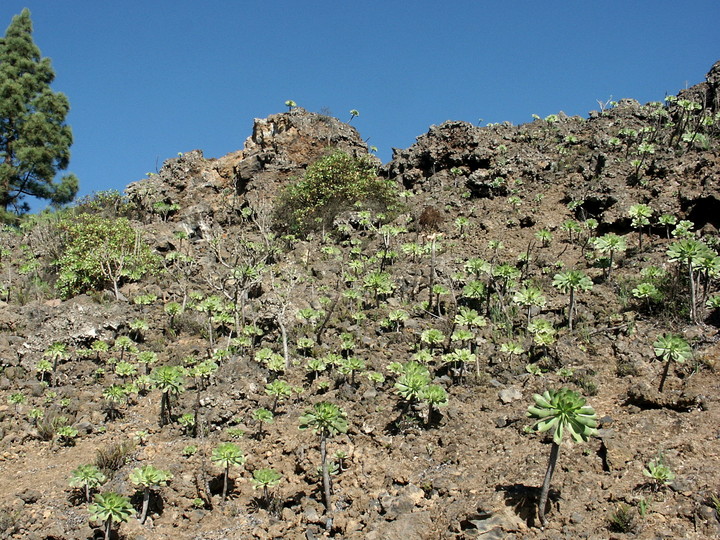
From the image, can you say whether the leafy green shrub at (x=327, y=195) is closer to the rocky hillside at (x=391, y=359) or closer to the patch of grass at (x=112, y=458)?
the rocky hillside at (x=391, y=359)

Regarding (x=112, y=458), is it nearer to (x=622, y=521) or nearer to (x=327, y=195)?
(x=622, y=521)

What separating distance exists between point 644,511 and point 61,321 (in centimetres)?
1346

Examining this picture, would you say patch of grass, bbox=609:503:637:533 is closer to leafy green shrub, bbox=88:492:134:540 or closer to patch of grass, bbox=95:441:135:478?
leafy green shrub, bbox=88:492:134:540

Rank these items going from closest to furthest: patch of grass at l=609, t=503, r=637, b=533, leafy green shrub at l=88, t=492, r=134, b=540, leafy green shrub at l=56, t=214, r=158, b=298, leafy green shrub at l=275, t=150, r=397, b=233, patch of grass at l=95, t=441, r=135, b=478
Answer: patch of grass at l=609, t=503, r=637, b=533 < leafy green shrub at l=88, t=492, r=134, b=540 < patch of grass at l=95, t=441, r=135, b=478 < leafy green shrub at l=56, t=214, r=158, b=298 < leafy green shrub at l=275, t=150, r=397, b=233

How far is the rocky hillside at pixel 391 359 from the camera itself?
814cm

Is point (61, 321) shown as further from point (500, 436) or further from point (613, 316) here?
point (613, 316)

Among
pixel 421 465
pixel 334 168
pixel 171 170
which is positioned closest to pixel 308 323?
pixel 421 465

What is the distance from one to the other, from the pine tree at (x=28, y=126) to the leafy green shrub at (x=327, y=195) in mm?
14990

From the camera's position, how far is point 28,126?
28.4 metres

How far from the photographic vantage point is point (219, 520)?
336 inches

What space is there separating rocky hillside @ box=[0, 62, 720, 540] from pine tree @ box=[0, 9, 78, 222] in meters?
6.95

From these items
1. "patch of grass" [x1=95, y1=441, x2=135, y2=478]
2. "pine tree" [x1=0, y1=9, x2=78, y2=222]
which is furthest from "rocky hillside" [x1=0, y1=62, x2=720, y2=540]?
"pine tree" [x1=0, y1=9, x2=78, y2=222]

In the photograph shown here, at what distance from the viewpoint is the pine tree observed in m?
28.6

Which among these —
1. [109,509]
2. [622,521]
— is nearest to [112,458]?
[109,509]
